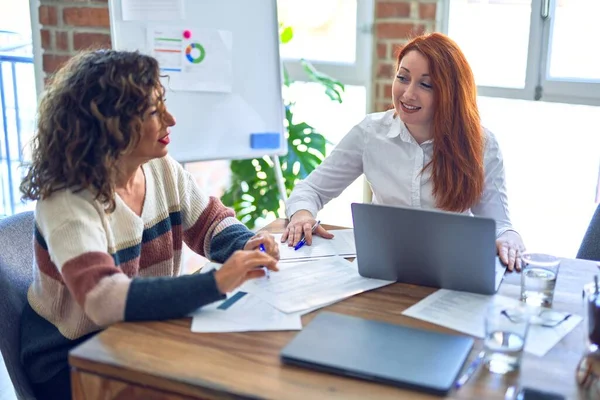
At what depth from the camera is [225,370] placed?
3.83ft

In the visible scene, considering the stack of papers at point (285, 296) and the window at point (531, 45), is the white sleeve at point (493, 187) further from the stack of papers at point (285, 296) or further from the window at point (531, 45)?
the window at point (531, 45)

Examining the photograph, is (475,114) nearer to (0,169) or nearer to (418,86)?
(418,86)

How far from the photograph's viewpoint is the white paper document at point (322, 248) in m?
1.70

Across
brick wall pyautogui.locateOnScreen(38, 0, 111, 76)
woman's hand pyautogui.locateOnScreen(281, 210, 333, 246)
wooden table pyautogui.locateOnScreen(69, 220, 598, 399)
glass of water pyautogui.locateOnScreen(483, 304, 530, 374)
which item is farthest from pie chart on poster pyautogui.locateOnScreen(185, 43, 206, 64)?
glass of water pyautogui.locateOnScreen(483, 304, 530, 374)

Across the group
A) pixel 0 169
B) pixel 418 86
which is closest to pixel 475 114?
pixel 418 86

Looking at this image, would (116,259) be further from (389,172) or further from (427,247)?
(389,172)

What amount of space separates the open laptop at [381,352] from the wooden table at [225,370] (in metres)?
0.02

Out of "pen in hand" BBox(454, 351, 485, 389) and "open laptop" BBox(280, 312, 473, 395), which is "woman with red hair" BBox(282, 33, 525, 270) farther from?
"pen in hand" BBox(454, 351, 485, 389)

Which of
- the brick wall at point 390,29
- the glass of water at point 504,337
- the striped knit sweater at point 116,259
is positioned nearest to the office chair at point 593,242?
the glass of water at point 504,337

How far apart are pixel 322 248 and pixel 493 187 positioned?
1.86 feet

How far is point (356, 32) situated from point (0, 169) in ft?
6.61

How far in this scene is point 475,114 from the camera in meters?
2.01

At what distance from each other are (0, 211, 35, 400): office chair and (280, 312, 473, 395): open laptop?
2.15 ft

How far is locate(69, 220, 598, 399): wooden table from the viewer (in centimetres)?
111
